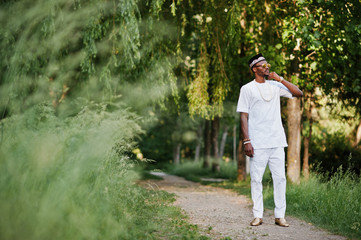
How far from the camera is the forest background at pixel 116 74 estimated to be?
3.69 m

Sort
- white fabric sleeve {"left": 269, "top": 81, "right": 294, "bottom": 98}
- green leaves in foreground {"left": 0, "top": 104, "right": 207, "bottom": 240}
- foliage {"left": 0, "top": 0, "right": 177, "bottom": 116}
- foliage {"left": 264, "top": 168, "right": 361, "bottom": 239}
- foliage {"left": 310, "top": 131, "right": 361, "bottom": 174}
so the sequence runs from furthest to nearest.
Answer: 1. foliage {"left": 310, "top": 131, "right": 361, "bottom": 174}
2. foliage {"left": 0, "top": 0, "right": 177, "bottom": 116}
3. white fabric sleeve {"left": 269, "top": 81, "right": 294, "bottom": 98}
4. foliage {"left": 264, "top": 168, "right": 361, "bottom": 239}
5. green leaves in foreground {"left": 0, "top": 104, "right": 207, "bottom": 240}

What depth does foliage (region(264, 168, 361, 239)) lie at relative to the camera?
5.05 meters

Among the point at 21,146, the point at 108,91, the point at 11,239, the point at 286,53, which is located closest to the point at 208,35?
the point at 286,53

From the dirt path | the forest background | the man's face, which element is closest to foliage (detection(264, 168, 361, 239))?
the dirt path

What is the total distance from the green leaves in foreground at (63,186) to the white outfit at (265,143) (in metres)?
1.23

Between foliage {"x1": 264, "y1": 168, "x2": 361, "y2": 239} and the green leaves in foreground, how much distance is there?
6.86 feet

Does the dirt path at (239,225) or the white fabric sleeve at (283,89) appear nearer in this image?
the dirt path at (239,225)

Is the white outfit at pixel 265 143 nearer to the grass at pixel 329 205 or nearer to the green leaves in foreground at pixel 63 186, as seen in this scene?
the grass at pixel 329 205

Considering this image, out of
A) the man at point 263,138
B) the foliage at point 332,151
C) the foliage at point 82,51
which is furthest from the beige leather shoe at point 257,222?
the foliage at point 332,151

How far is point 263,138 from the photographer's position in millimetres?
5133

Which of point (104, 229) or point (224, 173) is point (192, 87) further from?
point (224, 173)

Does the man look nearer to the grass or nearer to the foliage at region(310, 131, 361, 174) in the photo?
the grass

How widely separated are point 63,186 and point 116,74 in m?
5.91

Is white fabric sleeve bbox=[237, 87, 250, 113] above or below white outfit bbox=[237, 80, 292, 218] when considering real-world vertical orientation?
above
